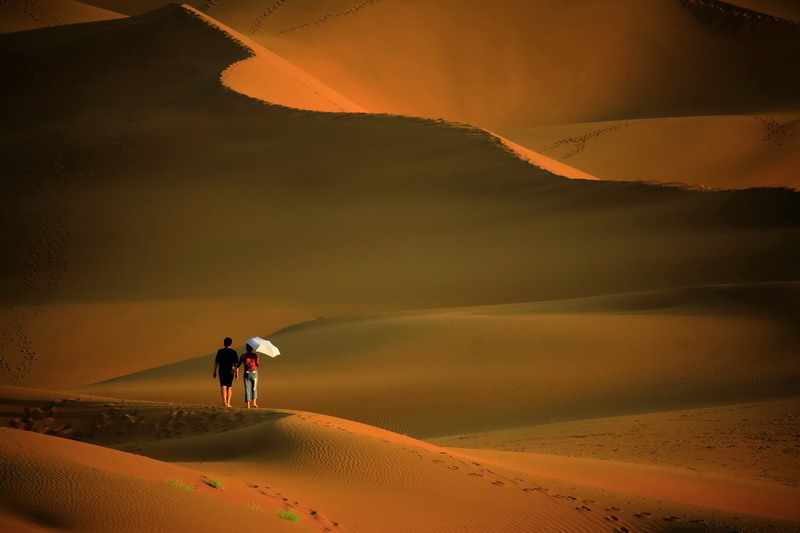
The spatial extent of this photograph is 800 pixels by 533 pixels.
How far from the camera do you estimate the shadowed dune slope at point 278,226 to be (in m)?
23.7

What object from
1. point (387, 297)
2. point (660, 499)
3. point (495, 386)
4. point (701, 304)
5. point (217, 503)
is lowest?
point (217, 503)

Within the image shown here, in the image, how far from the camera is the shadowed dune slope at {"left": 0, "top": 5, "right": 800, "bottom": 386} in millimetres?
23688

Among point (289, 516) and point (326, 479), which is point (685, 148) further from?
point (289, 516)

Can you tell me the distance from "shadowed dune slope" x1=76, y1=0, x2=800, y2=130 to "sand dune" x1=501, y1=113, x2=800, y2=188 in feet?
21.1

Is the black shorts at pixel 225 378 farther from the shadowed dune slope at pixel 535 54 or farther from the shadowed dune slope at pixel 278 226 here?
the shadowed dune slope at pixel 535 54

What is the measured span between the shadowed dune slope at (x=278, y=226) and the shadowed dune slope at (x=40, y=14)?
1629 centimetres

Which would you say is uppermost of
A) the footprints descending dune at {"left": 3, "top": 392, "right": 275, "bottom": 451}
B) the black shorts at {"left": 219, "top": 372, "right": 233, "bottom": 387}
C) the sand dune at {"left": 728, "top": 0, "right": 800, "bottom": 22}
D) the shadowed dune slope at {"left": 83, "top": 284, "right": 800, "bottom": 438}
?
the sand dune at {"left": 728, "top": 0, "right": 800, "bottom": 22}

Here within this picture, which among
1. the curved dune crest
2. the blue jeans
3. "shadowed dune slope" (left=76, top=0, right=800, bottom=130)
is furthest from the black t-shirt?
"shadowed dune slope" (left=76, top=0, right=800, bottom=130)

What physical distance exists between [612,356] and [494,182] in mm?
13493

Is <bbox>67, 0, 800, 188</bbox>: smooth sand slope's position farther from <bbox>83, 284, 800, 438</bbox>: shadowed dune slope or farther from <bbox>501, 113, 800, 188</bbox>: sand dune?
<bbox>83, 284, 800, 438</bbox>: shadowed dune slope

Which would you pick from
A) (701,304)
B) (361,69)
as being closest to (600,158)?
(361,69)

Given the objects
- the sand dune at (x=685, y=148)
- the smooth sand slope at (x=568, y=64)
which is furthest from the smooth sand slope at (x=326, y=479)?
the smooth sand slope at (x=568, y=64)

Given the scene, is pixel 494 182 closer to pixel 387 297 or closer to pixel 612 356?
pixel 387 297

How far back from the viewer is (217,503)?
6.98m
